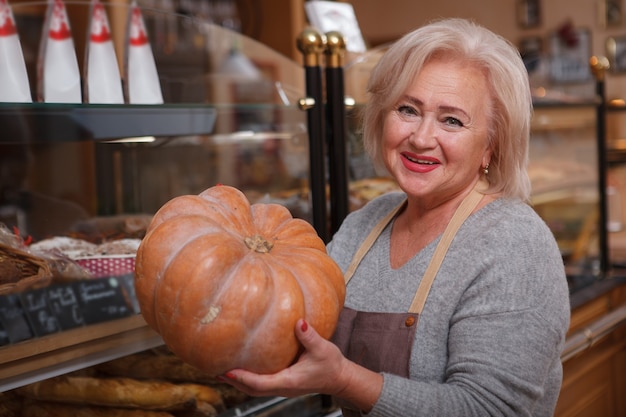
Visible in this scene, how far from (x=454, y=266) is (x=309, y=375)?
42 cm

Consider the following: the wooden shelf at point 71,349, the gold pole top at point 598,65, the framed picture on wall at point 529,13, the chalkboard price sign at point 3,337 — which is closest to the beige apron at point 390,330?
the wooden shelf at point 71,349

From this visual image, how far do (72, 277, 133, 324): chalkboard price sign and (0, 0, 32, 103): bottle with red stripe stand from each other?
1.46ft

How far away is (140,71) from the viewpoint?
2117 mm

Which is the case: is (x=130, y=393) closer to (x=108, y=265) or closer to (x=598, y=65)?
(x=108, y=265)

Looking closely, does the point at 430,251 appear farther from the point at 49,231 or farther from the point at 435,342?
the point at 49,231

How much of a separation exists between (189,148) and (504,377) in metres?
1.26

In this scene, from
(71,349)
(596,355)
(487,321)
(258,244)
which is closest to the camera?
(258,244)

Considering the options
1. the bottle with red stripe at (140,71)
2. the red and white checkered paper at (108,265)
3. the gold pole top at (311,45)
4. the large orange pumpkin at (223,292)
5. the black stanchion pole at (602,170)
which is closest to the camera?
the large orange pumpkin at (223,292)

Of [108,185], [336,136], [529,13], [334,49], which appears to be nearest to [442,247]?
[336,136]

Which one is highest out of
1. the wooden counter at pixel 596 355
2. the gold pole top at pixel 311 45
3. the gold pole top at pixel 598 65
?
the gold pole top at pixel 311 45

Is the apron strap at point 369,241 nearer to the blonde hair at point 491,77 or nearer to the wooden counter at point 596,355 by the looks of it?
the blonde hair at point 491,77

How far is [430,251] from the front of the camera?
1.67 meters

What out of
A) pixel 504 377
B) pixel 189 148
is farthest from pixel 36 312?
pixel 504 377

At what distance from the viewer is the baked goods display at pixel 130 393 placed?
1.74 meters
